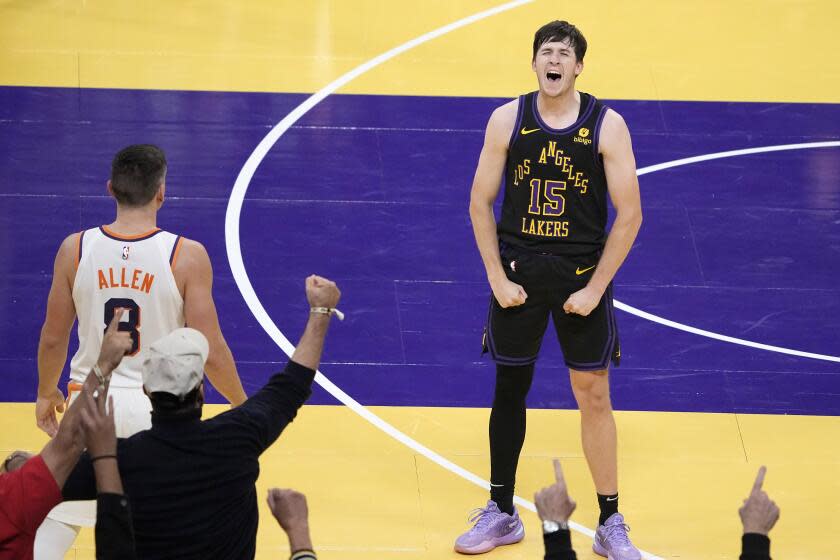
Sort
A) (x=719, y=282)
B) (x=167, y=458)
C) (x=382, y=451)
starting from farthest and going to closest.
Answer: (x=719, y=282)
(x=382, y=451)
(x=167, y=458)

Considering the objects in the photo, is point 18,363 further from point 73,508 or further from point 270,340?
point 73,508

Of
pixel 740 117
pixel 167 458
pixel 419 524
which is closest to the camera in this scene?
pixel 167 458

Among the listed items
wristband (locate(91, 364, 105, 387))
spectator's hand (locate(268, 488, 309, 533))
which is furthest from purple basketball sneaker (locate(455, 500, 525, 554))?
wristband (locate(91, 364, 105, 387))

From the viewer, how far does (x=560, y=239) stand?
5617 millimetres

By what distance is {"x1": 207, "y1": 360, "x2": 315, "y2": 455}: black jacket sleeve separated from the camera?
386 cm

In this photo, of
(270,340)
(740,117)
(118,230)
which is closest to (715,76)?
(740,117)

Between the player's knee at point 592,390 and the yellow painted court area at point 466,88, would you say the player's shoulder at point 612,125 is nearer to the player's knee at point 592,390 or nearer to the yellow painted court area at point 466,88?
the player's knee at point 592,390

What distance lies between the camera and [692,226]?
8461 millimetres

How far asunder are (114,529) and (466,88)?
678 cm

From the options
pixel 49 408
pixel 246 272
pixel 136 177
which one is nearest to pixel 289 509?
pixel 136 177

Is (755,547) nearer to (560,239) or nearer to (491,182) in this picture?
(560,239)

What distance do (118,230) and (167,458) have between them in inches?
51.9

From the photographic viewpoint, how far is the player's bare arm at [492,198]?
5.61m

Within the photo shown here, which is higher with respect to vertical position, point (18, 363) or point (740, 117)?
point (740, 117)
